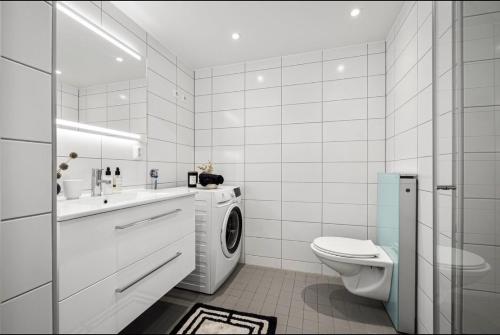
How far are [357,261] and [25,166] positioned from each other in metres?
1.24

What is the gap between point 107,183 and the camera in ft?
2.33

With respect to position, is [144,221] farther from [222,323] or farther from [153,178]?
[153,178]

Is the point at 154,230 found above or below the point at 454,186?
below

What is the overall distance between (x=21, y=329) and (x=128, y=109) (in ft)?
2.12

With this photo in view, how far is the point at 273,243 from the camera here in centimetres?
115

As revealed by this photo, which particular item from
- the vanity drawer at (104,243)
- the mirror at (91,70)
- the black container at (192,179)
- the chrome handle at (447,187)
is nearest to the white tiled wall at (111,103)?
the mirror at (91,70)

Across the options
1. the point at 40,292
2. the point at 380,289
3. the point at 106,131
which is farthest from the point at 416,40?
the point at 40,292

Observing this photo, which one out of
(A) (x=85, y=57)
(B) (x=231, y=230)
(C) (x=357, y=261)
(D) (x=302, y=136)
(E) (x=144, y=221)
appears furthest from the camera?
(B) (x=231, y=230)

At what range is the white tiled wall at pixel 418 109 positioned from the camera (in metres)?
0.60

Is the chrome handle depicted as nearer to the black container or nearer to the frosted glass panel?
the frosted glass panel

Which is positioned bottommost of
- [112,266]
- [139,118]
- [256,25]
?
[112,266]

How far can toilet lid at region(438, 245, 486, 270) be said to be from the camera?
66cm

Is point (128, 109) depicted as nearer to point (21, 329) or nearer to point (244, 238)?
point (21, 329)

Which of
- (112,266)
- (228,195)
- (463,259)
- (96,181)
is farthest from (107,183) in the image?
(463,259)
